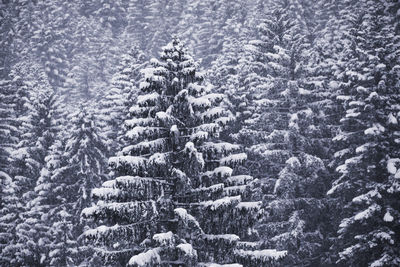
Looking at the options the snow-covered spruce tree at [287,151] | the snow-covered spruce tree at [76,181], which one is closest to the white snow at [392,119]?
the snow-covered spruce tree at [287,151]

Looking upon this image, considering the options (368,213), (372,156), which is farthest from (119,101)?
(368,213)

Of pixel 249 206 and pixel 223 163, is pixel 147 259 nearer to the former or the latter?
pixel 249 206

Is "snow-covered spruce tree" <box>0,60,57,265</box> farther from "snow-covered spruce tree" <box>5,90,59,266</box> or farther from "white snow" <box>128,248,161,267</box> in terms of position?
"white snow" <box>128,248,161,267</box>

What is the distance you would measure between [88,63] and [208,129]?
52972mm

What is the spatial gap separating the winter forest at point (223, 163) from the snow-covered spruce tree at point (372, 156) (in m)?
0.09

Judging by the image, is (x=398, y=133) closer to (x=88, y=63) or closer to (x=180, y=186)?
(x=180, y=186)

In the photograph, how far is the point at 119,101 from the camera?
94.1 feet

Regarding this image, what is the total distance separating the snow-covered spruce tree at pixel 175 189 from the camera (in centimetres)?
1252

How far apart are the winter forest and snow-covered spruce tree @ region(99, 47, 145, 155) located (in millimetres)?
121

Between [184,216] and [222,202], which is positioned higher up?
[222,202]

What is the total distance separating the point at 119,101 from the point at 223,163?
16659 millimetres

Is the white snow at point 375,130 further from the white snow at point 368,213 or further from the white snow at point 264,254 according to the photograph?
the white snow at point 264,254

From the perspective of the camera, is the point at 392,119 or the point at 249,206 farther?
the point at 392,119

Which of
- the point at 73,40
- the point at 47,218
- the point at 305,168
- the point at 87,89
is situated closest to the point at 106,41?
the point at 73,40
